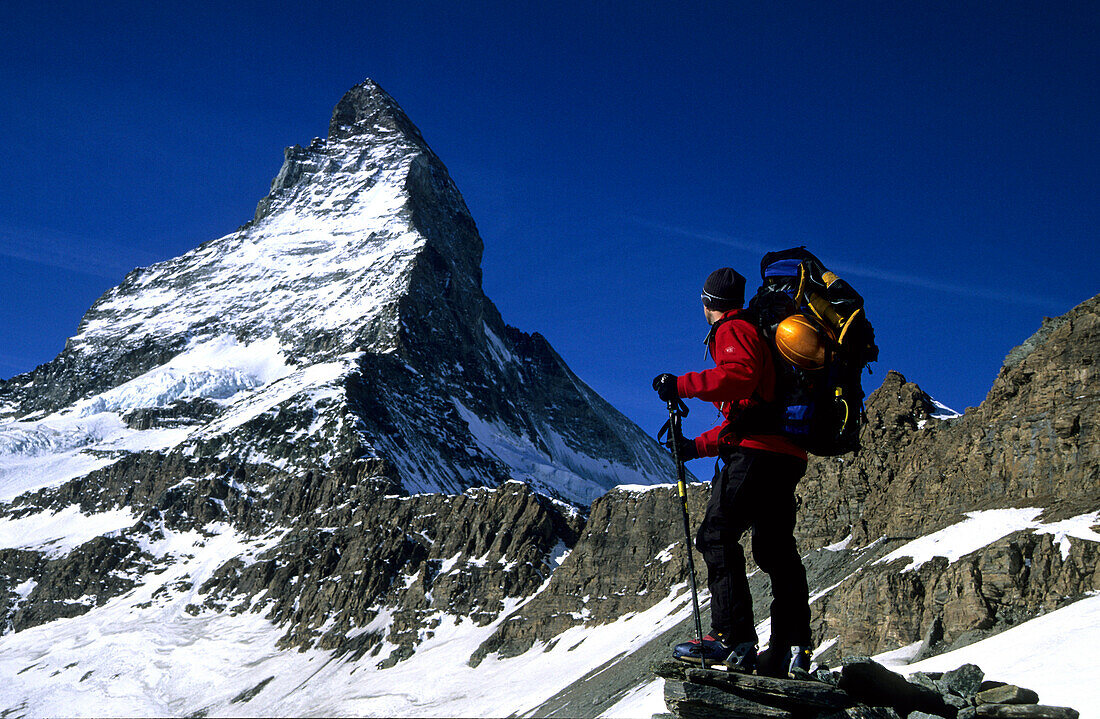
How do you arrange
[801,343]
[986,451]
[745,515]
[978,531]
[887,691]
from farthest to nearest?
[986,451] < [978,531] < [887,691] < [745,515] < [801,343]

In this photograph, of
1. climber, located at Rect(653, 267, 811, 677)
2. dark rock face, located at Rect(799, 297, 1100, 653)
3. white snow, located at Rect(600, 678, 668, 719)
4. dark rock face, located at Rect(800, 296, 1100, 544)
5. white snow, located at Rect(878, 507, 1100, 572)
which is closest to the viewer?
climber, located at Rect(653, 267, 811, 677)

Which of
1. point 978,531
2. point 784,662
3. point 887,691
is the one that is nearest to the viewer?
point 784,662

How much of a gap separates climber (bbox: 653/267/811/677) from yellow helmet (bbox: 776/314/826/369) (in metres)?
0.19

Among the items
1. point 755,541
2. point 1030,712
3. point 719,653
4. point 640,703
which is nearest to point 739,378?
point 755,541

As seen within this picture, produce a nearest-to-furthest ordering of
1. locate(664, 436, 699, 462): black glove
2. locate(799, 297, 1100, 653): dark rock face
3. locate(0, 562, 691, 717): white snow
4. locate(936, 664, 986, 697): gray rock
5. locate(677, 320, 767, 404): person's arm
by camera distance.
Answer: locate(677, 320, 767, 404): person's arm
locate(664, 436, 699, 462): black glove
locate(936, 664, 986, 697): gray rock
locate(799, 297, 1100, 653): dark rock face
locate(0, 562, 691, 717): white snow

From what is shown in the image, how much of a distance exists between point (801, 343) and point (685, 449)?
163cm

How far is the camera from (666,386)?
8.62m

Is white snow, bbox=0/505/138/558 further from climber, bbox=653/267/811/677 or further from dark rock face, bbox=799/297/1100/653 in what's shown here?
climber, bbox=653/267/811/677

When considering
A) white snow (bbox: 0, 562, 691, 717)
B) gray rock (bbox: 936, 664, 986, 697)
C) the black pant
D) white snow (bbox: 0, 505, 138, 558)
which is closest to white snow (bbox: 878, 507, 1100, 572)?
gray rock (bbox: 936, 664, 986, 697)

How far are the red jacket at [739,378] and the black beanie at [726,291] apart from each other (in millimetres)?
308

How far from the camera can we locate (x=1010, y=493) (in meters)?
40.8

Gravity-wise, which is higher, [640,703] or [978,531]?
[978,531]

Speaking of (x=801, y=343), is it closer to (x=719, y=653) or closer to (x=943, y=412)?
(x=719, y=653)

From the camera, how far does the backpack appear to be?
848 centimetres
